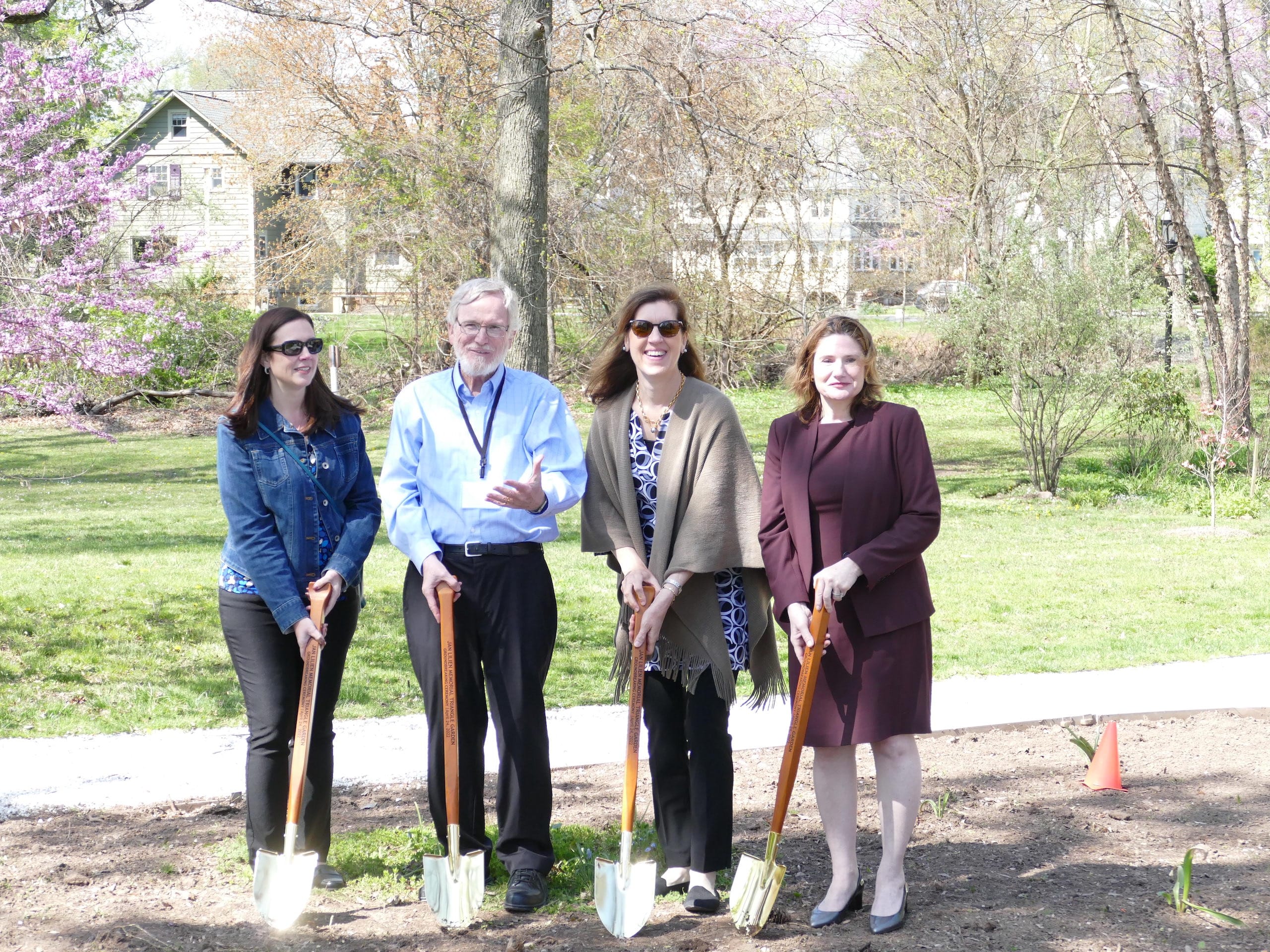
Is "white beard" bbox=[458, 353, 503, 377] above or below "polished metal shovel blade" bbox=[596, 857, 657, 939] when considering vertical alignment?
above

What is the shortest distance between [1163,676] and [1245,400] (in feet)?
35.2

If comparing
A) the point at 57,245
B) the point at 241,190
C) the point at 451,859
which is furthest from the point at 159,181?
the point at 451,859

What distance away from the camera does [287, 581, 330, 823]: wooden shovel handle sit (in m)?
3.56

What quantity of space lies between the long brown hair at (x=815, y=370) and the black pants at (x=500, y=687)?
91 centimetres

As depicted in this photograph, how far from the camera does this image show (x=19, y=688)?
651 centimetres

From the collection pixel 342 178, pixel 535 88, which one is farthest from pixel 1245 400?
pixel 342 178

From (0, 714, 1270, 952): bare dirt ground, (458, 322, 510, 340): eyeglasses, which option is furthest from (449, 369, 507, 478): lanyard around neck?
(0, 714, 1270, 952): bare dirt ground

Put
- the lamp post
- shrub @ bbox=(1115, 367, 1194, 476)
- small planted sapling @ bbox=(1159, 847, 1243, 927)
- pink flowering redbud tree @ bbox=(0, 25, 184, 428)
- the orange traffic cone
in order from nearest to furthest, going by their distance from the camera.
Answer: small planted sapling @ bbox=(1159, 847, 1243, 927)
the orange traffic cone
pink flowering redbud tree @ bbox=(0, 25, 184, 428)
shrub @ bbox=(1115, 367, 1194, 476)
the lamp post

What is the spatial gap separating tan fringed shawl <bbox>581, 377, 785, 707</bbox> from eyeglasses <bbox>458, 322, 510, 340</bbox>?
0.41 meters

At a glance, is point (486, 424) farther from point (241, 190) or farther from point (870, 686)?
point (241, 190)

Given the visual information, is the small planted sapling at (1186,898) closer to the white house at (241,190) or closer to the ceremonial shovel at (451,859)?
the ceremonial shovel at (451,859)

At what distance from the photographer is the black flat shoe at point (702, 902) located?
12.0 ft

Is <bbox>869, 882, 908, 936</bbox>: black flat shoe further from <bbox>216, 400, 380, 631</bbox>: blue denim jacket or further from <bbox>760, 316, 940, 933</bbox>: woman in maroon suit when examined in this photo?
<bbox>216, 400, 380, 631</bbox>: blue denim jacket

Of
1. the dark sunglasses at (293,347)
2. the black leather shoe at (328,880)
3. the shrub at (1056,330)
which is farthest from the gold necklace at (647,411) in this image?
the shrub at (1056,330)
